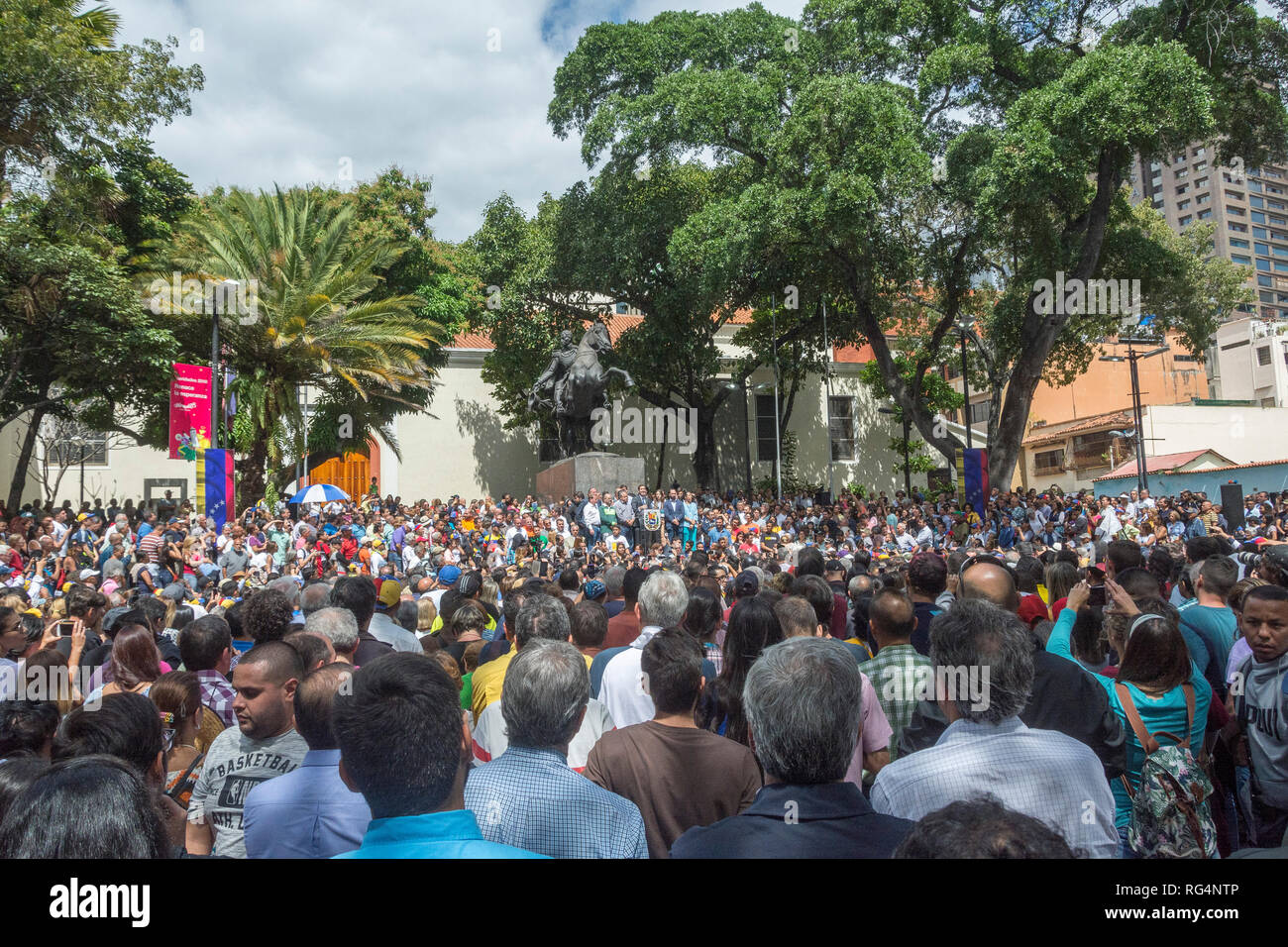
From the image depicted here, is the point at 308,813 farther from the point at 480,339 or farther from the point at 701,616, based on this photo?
the point at 480,339

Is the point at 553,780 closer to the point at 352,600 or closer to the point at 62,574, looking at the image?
the point at 352,600

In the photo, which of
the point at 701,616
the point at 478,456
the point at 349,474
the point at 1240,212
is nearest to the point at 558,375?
the point at 478,456

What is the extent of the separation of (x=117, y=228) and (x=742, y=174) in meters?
15.3

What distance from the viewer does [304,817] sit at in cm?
260

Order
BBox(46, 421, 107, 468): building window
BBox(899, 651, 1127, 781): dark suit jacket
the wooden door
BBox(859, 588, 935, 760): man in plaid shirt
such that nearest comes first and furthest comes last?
1. BBox(899, 651, 1127, 781): dark suit jacket
2. BBox(859, 588, 935, 760): man in plaid shirt
3. BBox(46, 421, 107, 468): building window
4. the wooden door

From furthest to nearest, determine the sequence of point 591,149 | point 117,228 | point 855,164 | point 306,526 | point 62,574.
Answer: point 591,149 < point 117,228 < point 855,164 < point 306,526 < point 62,574

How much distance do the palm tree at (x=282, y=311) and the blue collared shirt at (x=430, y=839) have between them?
20.3 meters

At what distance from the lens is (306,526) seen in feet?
55.2

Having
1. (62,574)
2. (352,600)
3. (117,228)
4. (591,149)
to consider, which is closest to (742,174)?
(591,149)

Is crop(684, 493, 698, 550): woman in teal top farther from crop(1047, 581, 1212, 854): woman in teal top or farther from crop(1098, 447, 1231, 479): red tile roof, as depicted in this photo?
crop(1098, 447, 1231, 479): red tile roof

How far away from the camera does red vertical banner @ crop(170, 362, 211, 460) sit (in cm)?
1833

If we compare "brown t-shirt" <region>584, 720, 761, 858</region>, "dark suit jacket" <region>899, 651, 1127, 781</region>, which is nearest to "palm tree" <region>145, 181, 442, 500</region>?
"brown t-shirt" <region>584, 720, 761, 858</region>

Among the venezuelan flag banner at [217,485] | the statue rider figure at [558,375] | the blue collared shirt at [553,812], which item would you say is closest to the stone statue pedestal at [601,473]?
the statue rider figure at [558,375]
